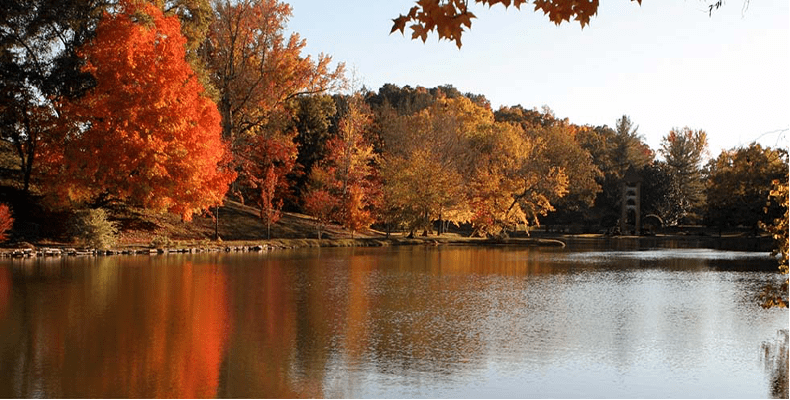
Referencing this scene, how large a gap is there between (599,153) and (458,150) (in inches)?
1001

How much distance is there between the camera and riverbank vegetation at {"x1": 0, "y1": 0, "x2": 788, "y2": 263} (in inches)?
1080

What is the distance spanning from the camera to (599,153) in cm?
6700

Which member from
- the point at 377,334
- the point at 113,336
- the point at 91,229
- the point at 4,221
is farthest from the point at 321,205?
the point at 113,336

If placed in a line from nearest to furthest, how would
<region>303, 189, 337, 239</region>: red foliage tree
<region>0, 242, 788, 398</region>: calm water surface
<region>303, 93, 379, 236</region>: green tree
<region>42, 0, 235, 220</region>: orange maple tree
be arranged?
<region>0, 242, 788, 398</region>: calm water surface < <region>42, 0, 235, 220</region>: orange maple tree < <region>303, 189, 337, 239</region>: red foliage tree < <region>303, 93, 379, 236</region>: green tree

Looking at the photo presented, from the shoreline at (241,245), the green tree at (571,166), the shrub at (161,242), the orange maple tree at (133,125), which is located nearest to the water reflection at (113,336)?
the shoreline at (241,245)

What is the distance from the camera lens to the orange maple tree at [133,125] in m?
27.1

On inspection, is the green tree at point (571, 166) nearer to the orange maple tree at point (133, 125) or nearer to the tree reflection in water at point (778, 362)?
the orange maple tree at point (133, 125)

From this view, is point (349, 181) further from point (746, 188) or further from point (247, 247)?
point (746, 188)

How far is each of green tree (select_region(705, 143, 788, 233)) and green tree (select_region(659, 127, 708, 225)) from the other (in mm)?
6993

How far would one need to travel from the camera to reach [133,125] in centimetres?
2720

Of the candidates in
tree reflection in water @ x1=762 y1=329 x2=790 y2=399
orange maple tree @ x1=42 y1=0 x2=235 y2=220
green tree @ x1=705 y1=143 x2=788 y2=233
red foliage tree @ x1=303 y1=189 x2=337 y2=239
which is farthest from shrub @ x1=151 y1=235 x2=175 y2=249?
green tree @ x1=705 y1=143 x2=788 y2=233

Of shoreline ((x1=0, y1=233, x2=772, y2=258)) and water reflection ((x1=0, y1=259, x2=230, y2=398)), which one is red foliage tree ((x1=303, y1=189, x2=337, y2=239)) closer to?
shoreline ((x1=0, y1=233, x2=772, y2=258))

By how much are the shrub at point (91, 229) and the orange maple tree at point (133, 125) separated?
88 cm

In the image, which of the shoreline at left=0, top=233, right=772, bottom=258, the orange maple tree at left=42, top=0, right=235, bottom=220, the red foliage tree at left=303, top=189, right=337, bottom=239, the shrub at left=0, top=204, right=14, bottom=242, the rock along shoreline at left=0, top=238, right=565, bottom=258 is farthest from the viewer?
the red foliage tree at left=303, top=189, right=337, bottom=239
